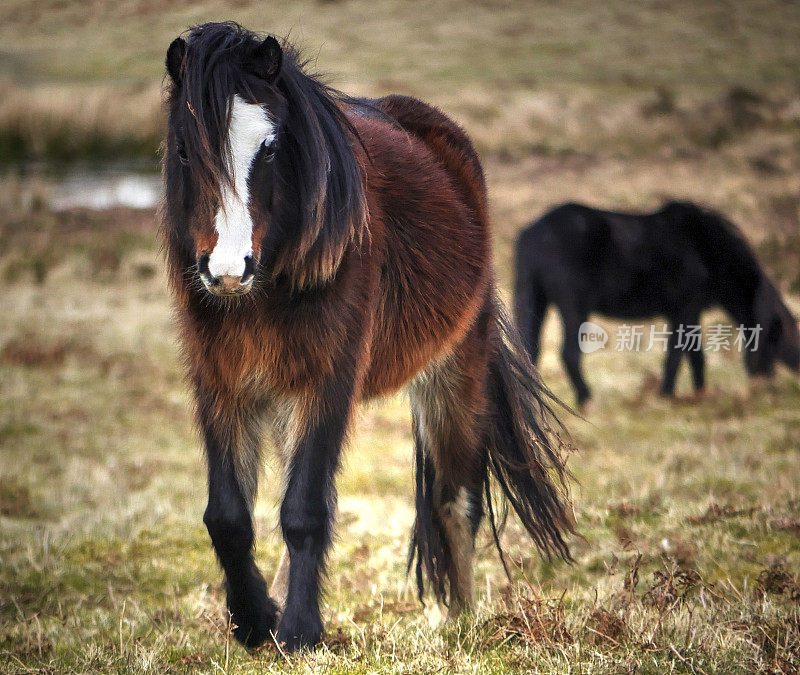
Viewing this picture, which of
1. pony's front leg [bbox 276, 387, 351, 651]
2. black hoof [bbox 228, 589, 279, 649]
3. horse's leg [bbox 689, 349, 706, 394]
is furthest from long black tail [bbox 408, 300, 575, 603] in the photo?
horse's leg [bbox 689, 349, 706, 394]

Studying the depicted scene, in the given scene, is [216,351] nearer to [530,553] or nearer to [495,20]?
[530,553]

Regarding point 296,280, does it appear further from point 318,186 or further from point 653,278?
point 653,278

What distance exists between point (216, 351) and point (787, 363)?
8.96 meters

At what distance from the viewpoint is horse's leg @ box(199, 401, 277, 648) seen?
9.81ft

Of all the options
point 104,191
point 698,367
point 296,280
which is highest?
point 296,280

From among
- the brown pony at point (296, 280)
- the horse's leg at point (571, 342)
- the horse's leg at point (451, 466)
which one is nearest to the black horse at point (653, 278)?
the horse's leg at point (571, 342)

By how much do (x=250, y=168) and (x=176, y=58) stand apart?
527 mm

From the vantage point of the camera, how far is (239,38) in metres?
2.71

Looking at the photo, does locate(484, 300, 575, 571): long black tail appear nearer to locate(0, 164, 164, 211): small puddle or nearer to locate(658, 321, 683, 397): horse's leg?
locate(658, 321, 683, 397): horse's leg

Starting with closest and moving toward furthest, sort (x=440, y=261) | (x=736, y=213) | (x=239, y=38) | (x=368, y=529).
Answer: (x=239, y=38), (x=440, y=261), (x=368, y=529), (x=736, y=213)

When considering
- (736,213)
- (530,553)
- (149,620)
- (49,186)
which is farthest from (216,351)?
(49,186)

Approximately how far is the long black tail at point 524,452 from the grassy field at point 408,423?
0.30 meters

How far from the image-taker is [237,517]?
9.78 ft

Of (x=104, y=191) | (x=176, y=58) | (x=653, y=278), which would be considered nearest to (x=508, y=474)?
(x=176, y=58)
